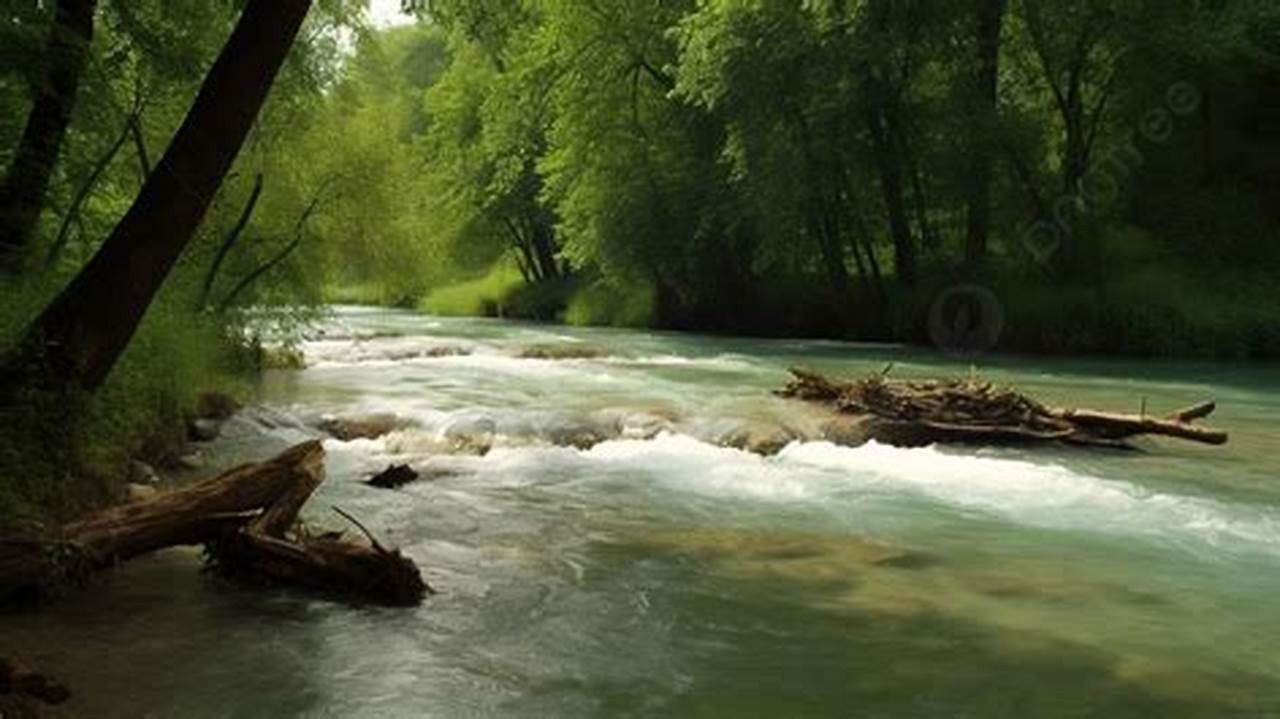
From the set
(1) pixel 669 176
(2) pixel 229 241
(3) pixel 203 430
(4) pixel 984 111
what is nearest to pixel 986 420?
(3) pixel 203 430

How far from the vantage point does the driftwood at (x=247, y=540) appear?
802 cm

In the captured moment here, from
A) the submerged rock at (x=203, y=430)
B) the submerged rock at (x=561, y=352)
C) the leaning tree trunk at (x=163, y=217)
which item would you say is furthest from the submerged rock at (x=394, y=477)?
the submerged rock at (x=561, y=352)

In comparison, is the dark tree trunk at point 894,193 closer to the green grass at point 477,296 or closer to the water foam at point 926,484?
the water foam at point 926,484

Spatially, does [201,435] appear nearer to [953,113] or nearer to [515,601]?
[515,601]

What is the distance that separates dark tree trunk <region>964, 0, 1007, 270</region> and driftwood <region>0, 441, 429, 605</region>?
25.4 meters

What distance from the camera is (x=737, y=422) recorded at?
631 inches

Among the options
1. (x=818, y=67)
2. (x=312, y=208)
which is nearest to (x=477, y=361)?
(x=312, y=208)

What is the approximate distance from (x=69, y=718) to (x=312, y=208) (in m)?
19.1

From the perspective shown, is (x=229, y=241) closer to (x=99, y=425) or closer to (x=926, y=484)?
(x=99, y=425)

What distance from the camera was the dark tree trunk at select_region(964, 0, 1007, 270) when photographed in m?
30.5

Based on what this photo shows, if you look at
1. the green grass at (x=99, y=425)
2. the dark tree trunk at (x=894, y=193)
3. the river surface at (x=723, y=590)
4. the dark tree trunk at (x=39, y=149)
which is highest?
the dark tree trunk at (x=894, y=193)

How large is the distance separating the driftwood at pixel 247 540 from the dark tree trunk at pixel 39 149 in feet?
11.2

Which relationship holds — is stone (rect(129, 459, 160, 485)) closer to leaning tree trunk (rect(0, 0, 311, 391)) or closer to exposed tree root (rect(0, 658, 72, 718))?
leaning tree trunk (rect(0, 0, 311, 391))

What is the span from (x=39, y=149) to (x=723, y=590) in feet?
22.8
